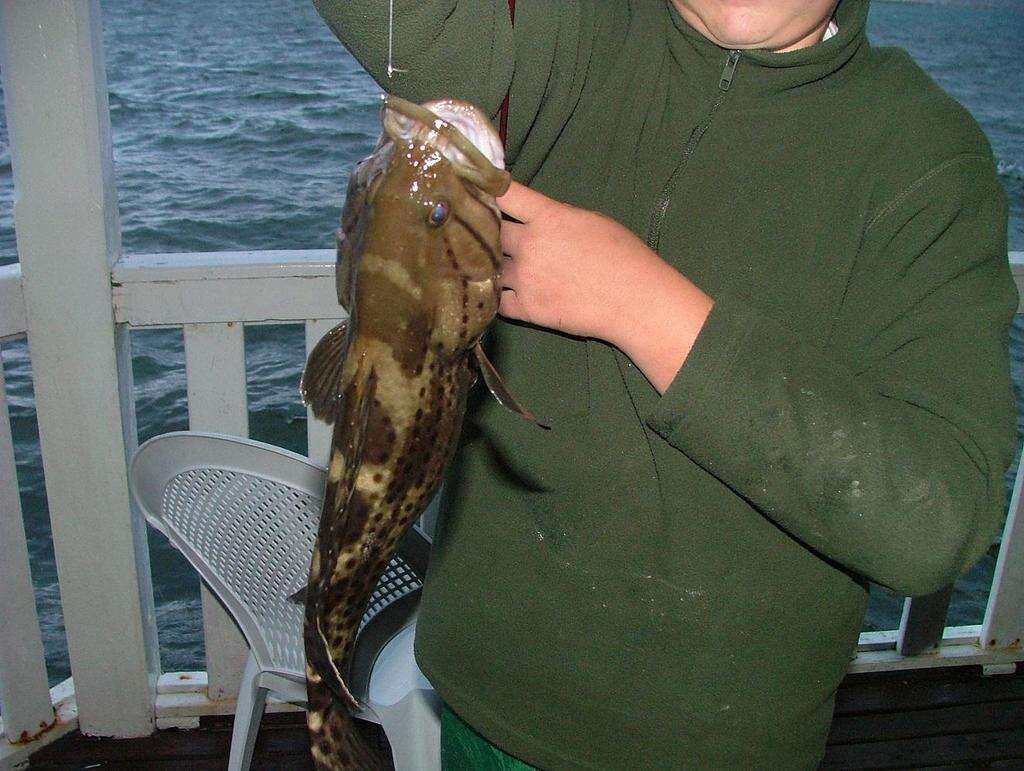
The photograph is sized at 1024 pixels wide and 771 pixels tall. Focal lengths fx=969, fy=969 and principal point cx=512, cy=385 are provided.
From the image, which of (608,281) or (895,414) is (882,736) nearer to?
(895,414)

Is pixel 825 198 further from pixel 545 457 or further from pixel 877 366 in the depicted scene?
pixel 545 457

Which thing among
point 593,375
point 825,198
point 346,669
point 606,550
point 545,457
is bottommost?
point 346,669

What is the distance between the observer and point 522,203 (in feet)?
4.11

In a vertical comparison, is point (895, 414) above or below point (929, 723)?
above

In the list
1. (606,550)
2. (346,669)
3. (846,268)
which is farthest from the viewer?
(346,669)

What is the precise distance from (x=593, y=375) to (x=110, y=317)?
1.83 m

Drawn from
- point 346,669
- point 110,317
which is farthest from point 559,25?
point 110,317

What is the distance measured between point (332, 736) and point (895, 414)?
42.0 inches

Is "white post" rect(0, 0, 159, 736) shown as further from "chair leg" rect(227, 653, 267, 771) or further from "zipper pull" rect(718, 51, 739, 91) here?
"zipper pull" rect(718, 51, 739, 91)

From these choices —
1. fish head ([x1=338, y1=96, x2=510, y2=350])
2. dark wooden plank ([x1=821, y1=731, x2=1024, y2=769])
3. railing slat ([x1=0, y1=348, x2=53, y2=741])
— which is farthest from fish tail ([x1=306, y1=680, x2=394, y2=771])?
dark wooden plank ([x1=821, y1=731, x2=1024, y2=769])

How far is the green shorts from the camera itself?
1.69 metres

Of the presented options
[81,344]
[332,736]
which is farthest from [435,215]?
[81,344]

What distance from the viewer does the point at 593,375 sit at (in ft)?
4.83

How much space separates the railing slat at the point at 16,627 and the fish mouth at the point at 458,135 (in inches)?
83.9
